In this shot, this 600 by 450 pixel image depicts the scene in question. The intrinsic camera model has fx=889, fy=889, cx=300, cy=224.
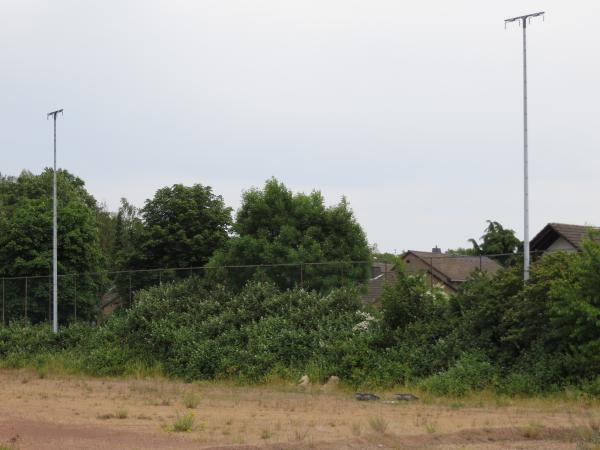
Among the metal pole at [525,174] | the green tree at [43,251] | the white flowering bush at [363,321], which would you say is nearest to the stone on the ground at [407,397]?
the metal pole at [525,174]

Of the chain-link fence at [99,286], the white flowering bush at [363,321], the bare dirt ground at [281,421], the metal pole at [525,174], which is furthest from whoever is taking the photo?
the chain-link fence at [99,286]

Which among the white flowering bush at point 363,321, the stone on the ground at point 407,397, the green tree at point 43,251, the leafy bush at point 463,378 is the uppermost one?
the green tree at point 43,251

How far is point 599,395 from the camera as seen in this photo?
67.8ft

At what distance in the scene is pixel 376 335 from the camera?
88.3 ft

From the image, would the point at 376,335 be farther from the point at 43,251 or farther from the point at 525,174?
the point at 43,251

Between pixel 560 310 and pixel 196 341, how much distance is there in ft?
43.8

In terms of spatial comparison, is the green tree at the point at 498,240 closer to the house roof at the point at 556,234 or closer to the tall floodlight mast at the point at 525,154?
the house roof at the point at 556,234

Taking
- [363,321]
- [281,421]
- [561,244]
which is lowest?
[281,421]

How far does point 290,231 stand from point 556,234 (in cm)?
1444

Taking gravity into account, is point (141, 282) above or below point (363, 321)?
above

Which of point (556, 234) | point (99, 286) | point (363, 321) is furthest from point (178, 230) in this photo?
point (363, 321)

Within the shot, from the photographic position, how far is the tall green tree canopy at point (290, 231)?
4722 centimetres

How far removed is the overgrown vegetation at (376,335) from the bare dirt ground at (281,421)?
1.25 m

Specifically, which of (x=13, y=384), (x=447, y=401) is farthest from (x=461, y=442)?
(x=13, y=384)
